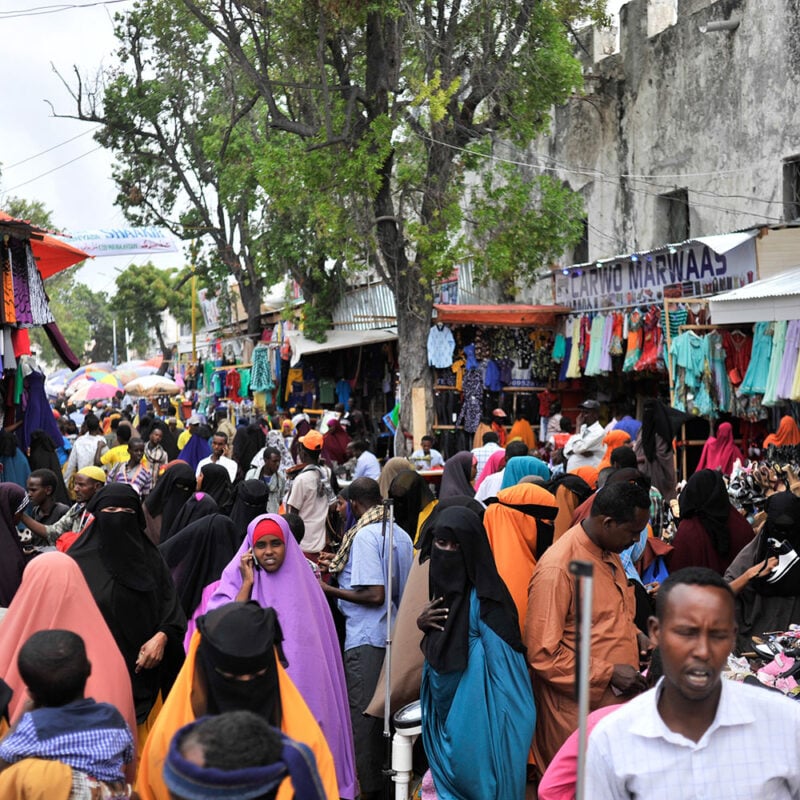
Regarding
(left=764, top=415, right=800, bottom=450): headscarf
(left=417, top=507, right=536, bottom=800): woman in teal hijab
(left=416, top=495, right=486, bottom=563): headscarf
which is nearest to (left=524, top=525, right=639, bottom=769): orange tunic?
(left=417, top=507, right=536, bottom=800): woman in teal hijab

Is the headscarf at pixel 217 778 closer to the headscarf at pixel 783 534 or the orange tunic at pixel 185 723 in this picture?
the orange tunic at pixel 185 723

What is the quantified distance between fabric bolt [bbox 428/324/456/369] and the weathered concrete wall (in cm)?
331

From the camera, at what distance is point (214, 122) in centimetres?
2730

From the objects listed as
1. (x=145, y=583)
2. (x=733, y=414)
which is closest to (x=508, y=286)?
(x=733, y=414)

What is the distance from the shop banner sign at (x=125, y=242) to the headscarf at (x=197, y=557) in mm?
16206

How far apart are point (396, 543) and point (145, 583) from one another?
63.3 inches

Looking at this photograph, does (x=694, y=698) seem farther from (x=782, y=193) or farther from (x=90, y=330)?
(x=90, y=330)

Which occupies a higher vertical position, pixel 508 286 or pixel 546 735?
pixel 508 286

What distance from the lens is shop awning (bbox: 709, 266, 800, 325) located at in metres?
11.3

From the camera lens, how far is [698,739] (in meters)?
2.84

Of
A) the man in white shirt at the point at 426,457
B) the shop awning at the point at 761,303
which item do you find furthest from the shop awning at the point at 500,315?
the shop awning at the point at 761,303

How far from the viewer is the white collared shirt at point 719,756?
2.82 metres

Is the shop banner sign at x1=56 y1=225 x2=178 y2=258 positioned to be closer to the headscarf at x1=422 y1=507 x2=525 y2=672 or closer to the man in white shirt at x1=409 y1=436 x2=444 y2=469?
the man in white shirt at x1=409 y1=436 x2=444 y2=469

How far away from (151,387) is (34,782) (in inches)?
961
